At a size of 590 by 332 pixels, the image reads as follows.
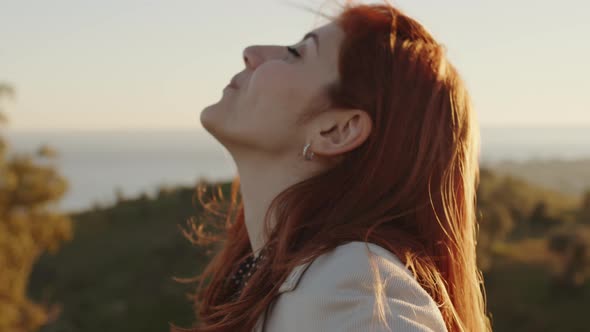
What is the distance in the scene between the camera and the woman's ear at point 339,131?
210 centimetres

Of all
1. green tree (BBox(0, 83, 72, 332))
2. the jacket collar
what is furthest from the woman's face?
green tree (BBox(0, 83, 72, 332))

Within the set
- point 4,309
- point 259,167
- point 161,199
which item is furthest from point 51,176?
point 259,167

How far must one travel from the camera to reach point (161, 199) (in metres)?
22.4

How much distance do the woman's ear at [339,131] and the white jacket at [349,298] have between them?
0.40 metres

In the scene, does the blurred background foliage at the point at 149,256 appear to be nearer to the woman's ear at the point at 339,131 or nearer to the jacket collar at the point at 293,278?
the woman's ear at the point at 339,131

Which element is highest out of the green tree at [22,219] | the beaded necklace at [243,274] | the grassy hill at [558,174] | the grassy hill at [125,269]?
the beaded necklace at [243,274]

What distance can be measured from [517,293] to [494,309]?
74 cm

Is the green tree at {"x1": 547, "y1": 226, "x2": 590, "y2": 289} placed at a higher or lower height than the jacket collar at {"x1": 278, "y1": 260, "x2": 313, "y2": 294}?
lower

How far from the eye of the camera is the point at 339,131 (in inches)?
86.0

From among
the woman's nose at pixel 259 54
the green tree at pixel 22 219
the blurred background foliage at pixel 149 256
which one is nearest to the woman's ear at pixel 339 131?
the woman's nose at pixel 259 54

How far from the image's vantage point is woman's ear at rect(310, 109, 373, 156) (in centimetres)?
210

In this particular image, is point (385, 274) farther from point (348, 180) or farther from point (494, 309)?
point (494, 309)

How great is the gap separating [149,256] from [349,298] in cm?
1899

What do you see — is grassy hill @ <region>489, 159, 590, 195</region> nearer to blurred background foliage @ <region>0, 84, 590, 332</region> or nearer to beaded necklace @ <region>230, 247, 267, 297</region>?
blurred background foliage @ <region>0, 84, 590, 332</region>
